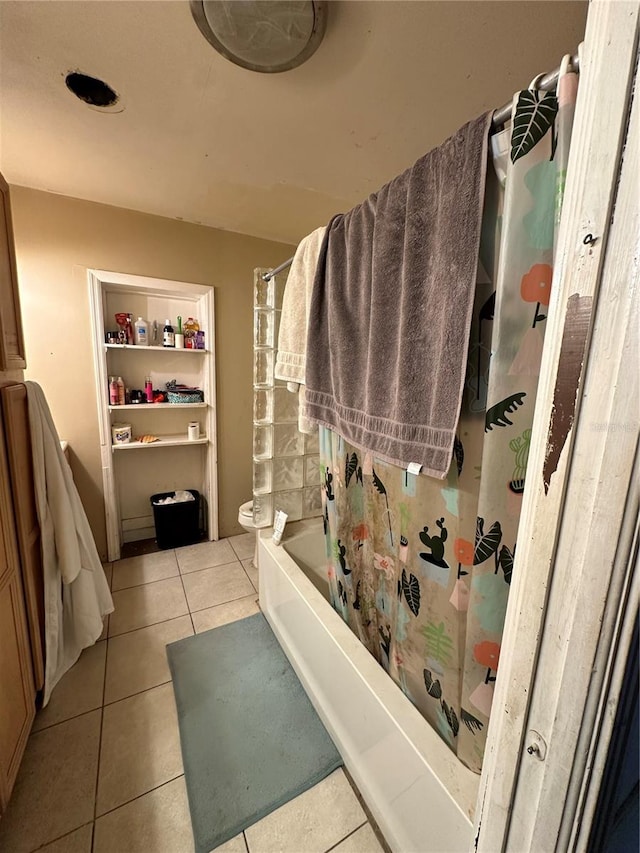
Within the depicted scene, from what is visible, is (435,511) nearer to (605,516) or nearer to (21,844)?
(605,516)

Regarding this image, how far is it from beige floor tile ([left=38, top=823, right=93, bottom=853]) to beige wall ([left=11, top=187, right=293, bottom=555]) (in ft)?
5.09

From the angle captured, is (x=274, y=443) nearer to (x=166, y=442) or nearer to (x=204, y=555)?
(x=166, y=442)

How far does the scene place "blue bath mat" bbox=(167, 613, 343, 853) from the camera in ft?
3.37

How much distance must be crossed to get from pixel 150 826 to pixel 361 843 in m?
0.63

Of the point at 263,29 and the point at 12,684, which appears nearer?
the point at 263,29

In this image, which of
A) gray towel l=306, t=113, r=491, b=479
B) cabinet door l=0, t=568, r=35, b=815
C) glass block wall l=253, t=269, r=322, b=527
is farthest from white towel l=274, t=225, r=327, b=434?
cabinet door l=0, t=568, r=35, b=815

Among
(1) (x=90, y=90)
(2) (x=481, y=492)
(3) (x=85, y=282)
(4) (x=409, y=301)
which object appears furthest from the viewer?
(3) (x=85, y=282)

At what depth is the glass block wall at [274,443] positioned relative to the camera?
175cm

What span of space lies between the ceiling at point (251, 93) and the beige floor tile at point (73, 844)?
91.6 inches

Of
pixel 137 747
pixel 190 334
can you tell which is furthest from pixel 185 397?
pixel 137 747

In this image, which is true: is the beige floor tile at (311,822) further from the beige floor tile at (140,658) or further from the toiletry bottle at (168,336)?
the toiletry bottle at (168,336)

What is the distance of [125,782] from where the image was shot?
1072 millimetres

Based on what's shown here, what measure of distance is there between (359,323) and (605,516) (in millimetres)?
807

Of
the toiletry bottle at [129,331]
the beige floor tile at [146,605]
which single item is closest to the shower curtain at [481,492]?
the beige floor tile at [146,605]
